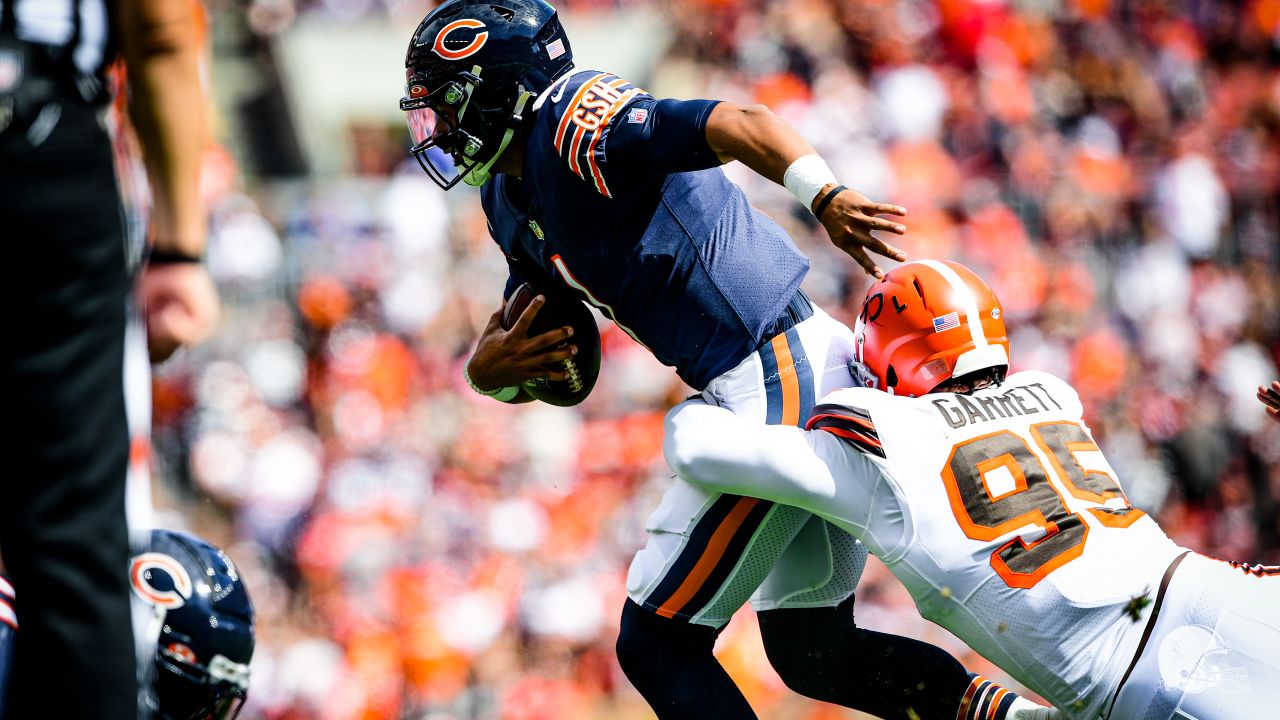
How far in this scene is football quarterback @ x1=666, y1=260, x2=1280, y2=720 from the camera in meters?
2.80

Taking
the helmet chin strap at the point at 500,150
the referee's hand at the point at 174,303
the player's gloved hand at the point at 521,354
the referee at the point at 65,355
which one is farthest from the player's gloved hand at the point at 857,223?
the referee at the point at 65,355

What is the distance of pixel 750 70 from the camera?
968cm

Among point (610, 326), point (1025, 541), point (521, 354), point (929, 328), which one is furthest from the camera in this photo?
point (610, 326)

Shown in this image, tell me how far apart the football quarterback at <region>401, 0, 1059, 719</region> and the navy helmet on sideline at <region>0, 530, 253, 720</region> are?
37.7 inches

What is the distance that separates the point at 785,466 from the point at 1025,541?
0.55 m

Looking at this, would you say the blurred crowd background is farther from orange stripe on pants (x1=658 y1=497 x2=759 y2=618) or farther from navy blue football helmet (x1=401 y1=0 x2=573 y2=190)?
navy blue football helmet (x1=401 y1=0 x2=573 y2=190)

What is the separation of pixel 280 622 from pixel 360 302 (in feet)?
6.94

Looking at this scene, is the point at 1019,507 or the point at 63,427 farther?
the point at 1019,507

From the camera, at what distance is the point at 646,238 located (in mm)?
3291

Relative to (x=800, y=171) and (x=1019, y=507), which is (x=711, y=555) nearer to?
(x=1019, y=507)

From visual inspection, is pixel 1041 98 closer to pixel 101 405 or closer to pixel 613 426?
pixel 613 426

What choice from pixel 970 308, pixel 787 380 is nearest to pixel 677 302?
pixel 787 380

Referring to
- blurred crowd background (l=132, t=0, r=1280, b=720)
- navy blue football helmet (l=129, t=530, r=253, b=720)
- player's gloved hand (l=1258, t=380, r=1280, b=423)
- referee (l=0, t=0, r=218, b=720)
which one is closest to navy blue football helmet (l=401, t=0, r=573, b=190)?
navy blue football helmet (l=129, t=530, r=253, b=720)

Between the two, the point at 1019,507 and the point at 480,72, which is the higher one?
the point at 480,72
